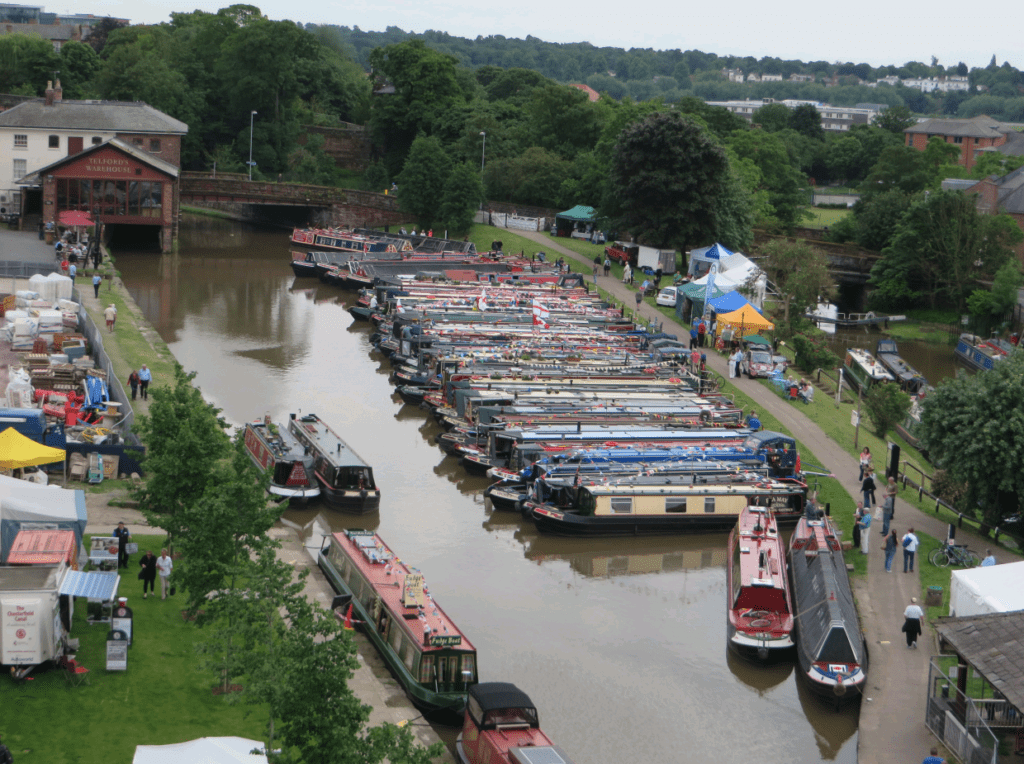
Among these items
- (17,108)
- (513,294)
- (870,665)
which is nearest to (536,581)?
(870,665)

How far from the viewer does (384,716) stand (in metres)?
23.9

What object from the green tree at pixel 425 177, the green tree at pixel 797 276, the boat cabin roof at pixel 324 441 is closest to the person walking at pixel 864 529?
the boat cabin roof at pixel 324 441

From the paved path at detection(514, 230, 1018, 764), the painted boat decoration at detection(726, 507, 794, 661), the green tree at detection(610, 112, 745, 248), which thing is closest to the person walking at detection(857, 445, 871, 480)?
the paved path at detection(514, 230, 1018, 764)

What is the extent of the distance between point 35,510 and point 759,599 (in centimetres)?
1658

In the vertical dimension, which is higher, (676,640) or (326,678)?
(326,678)

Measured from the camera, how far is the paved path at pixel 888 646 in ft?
79.4

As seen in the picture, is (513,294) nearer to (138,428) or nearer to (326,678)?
(138,428)

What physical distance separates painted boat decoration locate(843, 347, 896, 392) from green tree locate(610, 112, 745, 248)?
617 inches

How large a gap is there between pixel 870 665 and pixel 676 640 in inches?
185

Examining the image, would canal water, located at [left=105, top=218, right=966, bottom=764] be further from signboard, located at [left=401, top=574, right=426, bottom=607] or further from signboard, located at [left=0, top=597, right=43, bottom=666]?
signboard, located at [left=0, top=597, right=43, bottom=666]

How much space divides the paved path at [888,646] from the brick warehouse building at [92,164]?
49.0 metres

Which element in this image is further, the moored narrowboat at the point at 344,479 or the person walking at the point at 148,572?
the moored narrowboat at the point at 344,479

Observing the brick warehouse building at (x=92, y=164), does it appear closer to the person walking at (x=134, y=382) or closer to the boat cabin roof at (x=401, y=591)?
the person walking at (x=134, y=382)

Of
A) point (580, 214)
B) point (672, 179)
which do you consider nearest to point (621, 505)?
point (672, 179)
